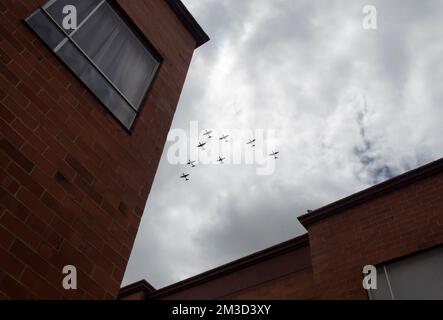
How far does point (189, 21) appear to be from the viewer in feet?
A: 26.2

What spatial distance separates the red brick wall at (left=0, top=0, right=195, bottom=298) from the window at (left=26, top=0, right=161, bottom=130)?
19 centimetres

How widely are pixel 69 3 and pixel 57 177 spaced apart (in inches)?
102

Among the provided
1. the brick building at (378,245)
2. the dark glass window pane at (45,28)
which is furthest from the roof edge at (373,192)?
the dark glass window pane at (45,28)

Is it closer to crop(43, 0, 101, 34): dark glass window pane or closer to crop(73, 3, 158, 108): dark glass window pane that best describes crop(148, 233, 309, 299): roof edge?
crop(73, 3, 158, 108): dark glass window pane

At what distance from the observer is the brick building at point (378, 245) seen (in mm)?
8430

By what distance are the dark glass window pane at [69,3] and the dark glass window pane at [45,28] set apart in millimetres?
159

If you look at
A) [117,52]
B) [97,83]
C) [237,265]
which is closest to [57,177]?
[97,83]

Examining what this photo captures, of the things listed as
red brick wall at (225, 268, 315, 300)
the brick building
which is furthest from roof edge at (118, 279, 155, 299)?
the brick building

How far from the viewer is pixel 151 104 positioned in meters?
5.92

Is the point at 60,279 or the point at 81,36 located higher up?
the point at 81,36

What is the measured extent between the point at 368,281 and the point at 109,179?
668 cm

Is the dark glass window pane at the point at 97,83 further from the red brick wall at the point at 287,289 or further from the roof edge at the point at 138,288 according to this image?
the roof edge at the point at 138,288
